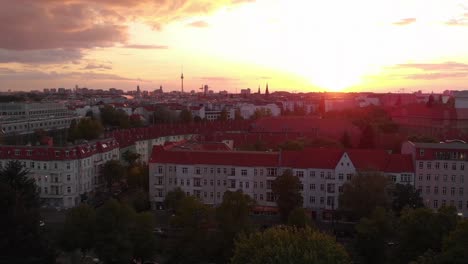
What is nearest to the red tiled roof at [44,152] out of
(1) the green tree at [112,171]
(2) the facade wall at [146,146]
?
(1) the green tree at [112,171]

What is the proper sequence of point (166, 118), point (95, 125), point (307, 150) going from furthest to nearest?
1. point (166, 118)
2. point (95, 125)
3. point (307, 150)

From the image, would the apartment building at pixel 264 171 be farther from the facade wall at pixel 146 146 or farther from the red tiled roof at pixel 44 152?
the facade wall at pixel 146 146

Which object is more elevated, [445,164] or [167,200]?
[445,164]

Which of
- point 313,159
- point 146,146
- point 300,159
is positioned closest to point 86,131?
point 146,146

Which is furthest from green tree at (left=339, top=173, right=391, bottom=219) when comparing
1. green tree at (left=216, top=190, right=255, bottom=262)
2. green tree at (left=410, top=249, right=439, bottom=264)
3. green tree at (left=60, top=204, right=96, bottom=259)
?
green tree at (left=60, top=204, right=96, bottom=259)

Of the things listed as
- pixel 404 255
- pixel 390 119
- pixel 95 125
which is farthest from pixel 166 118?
pixel 404 255

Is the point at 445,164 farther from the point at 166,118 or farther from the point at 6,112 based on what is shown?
the point at 6,112

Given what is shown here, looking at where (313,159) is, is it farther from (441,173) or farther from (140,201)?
(140,201)
